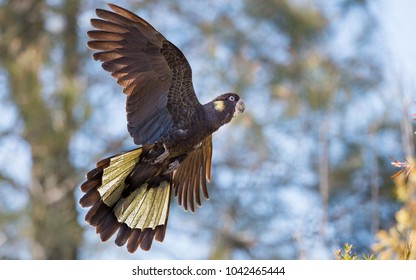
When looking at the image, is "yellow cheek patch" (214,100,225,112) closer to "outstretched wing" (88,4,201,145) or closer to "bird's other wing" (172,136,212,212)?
"outstretched wing" (88,4,201,145)

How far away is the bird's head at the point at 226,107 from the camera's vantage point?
3.07m

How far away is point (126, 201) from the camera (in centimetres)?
317

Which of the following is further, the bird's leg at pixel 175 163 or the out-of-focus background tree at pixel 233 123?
the out-of-focus background tree at pixel 233 123

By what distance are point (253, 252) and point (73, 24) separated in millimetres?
3082

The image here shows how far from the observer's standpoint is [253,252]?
7980 millimetres

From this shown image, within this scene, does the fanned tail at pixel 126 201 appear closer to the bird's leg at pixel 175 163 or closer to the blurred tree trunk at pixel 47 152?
the bird's leg at pixel 175 163

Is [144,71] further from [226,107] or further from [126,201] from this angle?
[126,201]

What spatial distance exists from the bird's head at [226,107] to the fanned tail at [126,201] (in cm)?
32

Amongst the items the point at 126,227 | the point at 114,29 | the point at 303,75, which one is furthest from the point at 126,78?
the point at 303,75

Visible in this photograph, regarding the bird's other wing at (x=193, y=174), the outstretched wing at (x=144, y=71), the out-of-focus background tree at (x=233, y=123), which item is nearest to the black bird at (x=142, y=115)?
the outstretched wing at (x=144, y=71)

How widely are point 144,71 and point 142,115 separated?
166 millimetres

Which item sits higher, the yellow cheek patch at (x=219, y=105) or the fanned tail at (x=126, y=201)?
the yellow cheek patch at (x=219, y=105)

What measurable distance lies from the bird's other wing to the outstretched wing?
0.32 metres

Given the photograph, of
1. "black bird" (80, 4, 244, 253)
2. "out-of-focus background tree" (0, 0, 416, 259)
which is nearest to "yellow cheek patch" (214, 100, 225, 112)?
"black bird" (80, 4, 244, 253)
